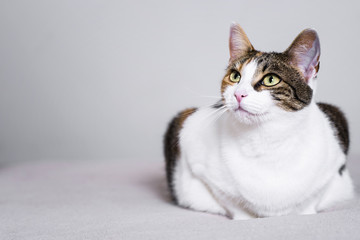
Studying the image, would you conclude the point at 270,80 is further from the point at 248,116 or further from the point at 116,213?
the point at 116,213

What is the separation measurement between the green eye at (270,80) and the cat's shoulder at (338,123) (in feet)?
1.73

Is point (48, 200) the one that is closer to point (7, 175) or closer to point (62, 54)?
point (7, 175)

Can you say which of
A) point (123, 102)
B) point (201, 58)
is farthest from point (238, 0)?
point (123, 102)

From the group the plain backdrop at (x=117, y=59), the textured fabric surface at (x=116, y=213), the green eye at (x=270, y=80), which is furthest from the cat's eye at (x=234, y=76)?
the plain backdrop at (x=117, y=59)

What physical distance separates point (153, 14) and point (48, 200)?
183cm

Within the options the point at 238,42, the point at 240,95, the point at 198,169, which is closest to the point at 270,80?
the point at 240,95

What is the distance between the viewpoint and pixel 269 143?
178 cm

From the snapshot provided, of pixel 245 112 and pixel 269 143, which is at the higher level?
pixel 245 112

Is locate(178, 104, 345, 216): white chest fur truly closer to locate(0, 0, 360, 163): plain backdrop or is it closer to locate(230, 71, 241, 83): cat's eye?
locate(230, 71, 241, 83): cat's eye

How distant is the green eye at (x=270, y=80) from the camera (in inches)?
67.4

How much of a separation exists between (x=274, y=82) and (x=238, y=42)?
1.08ft

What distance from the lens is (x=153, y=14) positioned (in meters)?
3.66

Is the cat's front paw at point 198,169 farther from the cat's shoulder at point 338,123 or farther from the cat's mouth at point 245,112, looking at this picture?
the cat's shoulder at point 338,123

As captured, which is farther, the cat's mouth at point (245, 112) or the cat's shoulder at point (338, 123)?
the cat's shoulder at point (338, 123)
